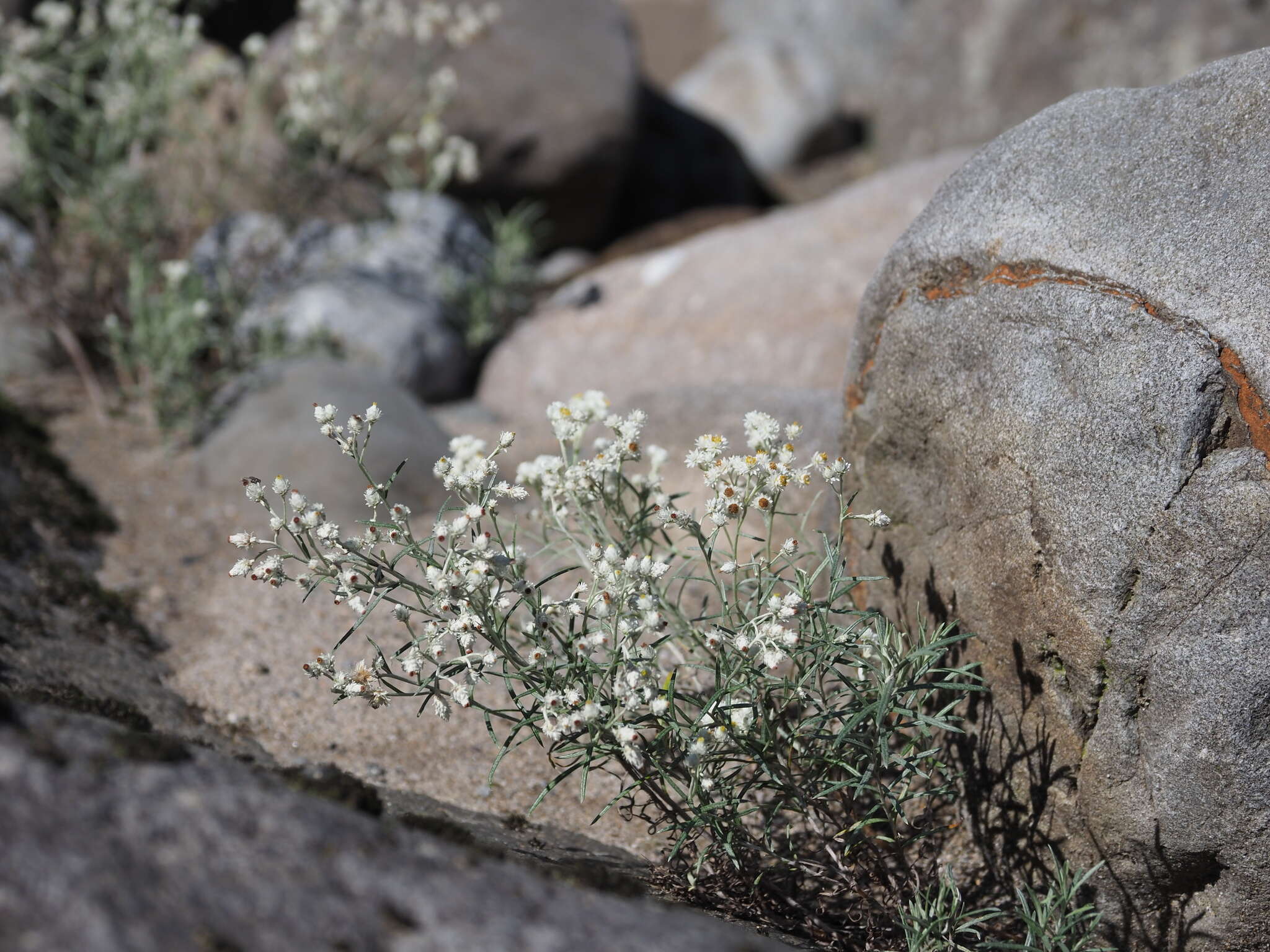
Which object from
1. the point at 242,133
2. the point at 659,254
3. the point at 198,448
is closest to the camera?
the point at 198,448

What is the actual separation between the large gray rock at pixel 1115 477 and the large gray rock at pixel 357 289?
133 inches

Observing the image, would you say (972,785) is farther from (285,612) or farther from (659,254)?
(659,254)

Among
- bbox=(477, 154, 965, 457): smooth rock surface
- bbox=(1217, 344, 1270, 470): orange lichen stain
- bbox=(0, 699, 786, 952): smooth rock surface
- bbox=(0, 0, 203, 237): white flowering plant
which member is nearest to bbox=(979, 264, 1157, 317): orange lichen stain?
bbox=(1217, 344, 1270, 470): orange lichen stain

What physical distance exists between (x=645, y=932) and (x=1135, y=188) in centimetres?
199

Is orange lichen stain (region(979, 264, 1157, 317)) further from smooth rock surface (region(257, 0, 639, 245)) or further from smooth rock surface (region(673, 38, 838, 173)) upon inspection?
smooth rock surface (region(673, 38, 838, 173))

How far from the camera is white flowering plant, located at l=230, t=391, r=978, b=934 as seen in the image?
7.15 ft

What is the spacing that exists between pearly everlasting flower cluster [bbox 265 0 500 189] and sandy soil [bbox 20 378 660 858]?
214cm

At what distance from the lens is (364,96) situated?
601cm

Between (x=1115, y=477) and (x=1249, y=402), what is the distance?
298mm

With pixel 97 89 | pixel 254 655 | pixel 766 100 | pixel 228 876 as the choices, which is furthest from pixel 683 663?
pixel 766 100

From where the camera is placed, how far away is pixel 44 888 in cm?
133

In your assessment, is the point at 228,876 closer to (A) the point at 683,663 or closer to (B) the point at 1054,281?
(A) the point at 683,663

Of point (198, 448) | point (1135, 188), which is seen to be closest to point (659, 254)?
point (198, 448)

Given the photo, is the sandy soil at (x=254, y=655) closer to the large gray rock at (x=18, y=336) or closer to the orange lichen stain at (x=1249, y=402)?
the large gray rock at (x=18, y=336)
